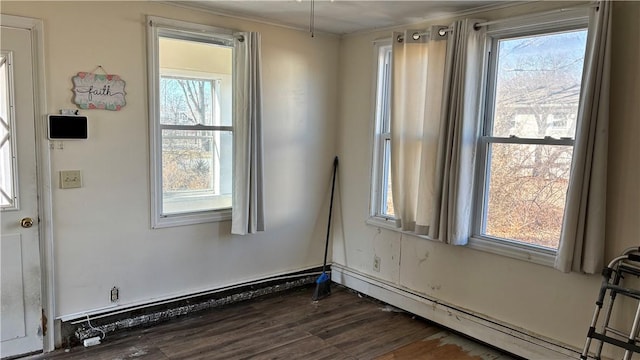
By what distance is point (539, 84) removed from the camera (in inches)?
116

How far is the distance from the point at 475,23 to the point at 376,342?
231 cm

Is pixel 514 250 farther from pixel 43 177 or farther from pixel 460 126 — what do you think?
pixel 43 177

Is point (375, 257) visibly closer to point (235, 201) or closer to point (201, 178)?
point (235, 201)

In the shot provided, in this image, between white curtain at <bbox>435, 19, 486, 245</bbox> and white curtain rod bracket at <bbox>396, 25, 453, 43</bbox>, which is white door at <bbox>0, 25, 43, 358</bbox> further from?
white curtain at <bbox>435, 19, 486, 245</bbox>

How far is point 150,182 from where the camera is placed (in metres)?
3.28

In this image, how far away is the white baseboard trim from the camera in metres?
2.90

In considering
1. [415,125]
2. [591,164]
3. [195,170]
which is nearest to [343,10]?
[415,125]

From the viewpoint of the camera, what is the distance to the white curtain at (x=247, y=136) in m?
3.49

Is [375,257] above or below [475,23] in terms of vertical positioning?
below

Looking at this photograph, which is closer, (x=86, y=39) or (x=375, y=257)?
(x=86, y=39)

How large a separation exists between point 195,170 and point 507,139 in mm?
2317

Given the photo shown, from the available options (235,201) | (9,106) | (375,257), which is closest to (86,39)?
(9,106)

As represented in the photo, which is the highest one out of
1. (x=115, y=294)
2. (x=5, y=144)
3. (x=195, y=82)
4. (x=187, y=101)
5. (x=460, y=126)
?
(x=195, y=82)

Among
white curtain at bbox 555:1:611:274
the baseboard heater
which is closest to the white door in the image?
the baseboard heater
